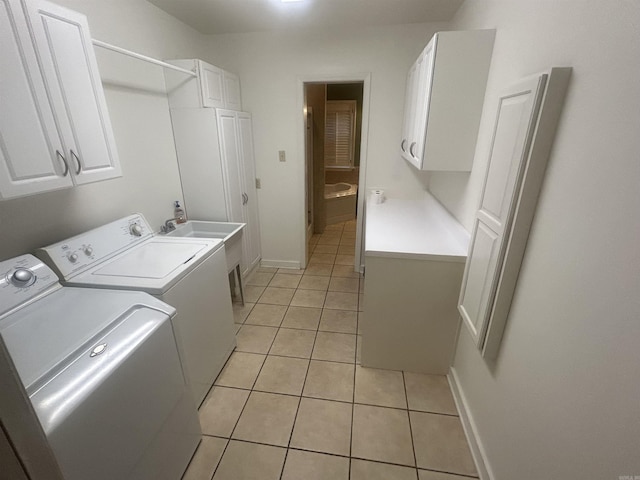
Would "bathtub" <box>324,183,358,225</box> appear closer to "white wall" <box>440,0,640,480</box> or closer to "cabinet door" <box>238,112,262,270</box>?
"cabinet door" <box>238,112,262,270</box>

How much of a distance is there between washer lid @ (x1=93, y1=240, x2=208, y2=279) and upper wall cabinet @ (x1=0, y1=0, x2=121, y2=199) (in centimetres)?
46

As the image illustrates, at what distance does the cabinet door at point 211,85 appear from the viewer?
7.44ft

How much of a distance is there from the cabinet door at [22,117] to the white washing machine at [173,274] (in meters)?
0.43

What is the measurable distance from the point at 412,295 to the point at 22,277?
1941 mm

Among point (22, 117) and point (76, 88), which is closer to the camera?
point (22, 117)

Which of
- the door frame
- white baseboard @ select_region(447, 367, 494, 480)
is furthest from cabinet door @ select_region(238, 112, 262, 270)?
white baseboard @ select_region(447, 367, 494, 480)

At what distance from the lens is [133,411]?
1.02m

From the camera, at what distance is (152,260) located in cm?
162

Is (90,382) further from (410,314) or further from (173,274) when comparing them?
(410,314)

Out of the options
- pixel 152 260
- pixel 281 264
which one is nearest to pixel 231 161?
pixel 152 260

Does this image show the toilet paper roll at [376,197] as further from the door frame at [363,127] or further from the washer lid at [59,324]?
the washer lid at [59,324]

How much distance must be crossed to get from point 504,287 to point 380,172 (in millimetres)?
2049

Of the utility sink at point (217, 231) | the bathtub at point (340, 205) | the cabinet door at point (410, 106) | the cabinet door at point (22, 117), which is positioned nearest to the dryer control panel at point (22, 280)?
the cabinet door at point (22, 117)

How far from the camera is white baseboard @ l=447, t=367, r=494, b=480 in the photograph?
1.36 metres
